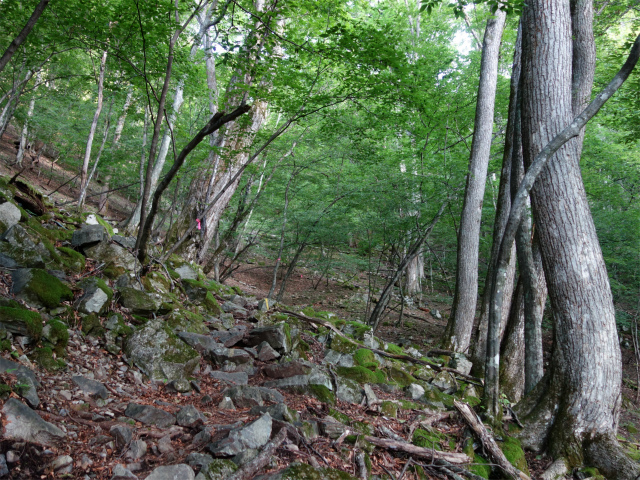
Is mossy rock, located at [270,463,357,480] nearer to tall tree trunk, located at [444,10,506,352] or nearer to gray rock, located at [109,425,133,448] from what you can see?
gray rock, located at [109,425,133,448]

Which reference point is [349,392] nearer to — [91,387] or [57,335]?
[91,387]

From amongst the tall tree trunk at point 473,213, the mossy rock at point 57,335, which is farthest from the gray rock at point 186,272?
the tall tree trunk at point 473,213

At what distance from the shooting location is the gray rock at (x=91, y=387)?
258cm

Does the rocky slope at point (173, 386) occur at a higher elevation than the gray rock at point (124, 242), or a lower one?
lower

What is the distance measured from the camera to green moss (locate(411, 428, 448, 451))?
3.15 metres

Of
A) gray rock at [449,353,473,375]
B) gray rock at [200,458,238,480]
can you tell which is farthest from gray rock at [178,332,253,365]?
gray rock at [449,353,473,375]

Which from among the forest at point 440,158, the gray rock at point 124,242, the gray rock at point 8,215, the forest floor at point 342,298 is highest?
the forest at point 440,158

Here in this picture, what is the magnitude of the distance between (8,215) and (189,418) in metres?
3.30

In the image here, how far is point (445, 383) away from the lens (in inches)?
200

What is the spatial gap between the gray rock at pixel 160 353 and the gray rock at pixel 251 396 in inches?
21.8

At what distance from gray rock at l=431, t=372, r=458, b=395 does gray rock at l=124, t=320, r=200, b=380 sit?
3283 millimetres

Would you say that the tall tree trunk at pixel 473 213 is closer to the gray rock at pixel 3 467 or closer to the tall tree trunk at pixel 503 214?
the tall tree trunk at pixel 503 214

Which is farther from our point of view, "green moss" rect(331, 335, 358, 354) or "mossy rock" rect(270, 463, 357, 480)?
"green moss" rect(331, 335, 358, 354)

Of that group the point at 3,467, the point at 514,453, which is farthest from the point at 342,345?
the point at 3,467
